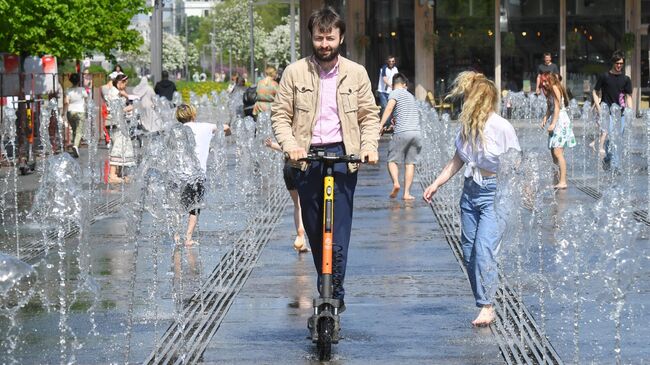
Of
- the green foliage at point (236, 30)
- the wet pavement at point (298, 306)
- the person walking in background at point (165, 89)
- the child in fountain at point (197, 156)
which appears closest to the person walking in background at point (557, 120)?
the wet pavement at point (298, 306)

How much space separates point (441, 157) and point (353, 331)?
47.0 ft

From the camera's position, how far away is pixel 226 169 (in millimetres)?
21797

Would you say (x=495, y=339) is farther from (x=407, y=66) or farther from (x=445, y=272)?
(x=407, y=66)

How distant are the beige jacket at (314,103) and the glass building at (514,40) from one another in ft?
104

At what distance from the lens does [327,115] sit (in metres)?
8.09

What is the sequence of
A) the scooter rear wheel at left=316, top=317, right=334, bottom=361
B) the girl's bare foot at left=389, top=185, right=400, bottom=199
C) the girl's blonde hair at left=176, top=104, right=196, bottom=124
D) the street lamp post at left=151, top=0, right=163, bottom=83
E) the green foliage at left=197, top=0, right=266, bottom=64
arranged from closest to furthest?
1. the scooter rear wheel at left=316, top=317, right=334, bottom=361
2. the girl's blonde hair at left=176, top=104, right=196, bottom=124
3. the girl's bare foot at left=389, top=185, right=400, bottom=199
4. the street lamp post at left=151, top=0, right=163, bottom=83
5. the green foliage at left=197, top=0, right=266, bottom=64

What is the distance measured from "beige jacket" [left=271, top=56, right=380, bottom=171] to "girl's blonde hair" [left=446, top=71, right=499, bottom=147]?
2.68 feet

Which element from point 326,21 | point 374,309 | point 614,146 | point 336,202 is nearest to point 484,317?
point 374,309

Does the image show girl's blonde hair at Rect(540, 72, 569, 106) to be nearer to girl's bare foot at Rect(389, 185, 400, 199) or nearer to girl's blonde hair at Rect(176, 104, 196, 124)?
girl's bare foot at Rect(389, 185, 400, 199)

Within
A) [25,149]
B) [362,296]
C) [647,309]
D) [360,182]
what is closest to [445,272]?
[362,296]

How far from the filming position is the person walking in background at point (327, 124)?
26.3 feet

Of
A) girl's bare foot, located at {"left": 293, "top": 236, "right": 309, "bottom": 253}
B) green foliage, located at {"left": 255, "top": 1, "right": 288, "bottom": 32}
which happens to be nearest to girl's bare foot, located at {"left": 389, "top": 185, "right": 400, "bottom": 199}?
girl's bare foot, located at {"left": 293, "top": 236, "right": 309, "bottom": 253}

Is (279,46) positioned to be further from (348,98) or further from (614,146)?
(348,98)

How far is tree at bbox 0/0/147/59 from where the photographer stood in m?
28.9
